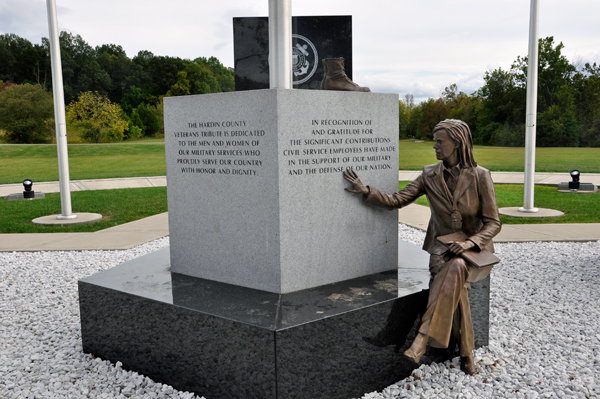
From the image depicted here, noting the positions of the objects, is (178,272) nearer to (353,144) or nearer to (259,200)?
(259,200)

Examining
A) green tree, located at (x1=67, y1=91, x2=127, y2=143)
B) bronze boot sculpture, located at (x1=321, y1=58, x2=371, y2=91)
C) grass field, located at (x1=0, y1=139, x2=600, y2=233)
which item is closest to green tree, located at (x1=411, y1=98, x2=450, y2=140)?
grass field, located at (x1=0, y1=139, x2=600, y2=233)

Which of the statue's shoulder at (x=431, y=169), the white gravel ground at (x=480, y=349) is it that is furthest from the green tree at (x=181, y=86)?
the statue's shoulder at (x=431, y=169)

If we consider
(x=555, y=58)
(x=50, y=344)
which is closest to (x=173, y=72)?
(x=555, y=58)

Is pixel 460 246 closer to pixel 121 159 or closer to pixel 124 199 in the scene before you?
pixel 124 199

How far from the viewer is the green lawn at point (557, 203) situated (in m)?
10.1

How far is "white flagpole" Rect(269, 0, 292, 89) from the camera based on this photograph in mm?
3898

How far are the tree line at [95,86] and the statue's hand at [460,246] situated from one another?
45499 mm

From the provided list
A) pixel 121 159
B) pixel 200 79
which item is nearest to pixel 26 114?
pixel 121 159

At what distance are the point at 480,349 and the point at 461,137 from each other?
1.83m

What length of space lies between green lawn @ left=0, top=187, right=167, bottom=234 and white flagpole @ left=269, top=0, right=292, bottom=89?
7.21 metres

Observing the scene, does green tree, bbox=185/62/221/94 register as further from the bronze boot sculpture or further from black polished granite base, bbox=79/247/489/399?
black polished granite base, bbox=79/247/489/399

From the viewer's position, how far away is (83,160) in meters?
32.6

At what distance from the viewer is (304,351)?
3.25 metres

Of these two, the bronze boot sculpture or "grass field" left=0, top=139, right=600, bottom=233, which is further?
"grass field" left=0, top=139, right=600, bottom=233
